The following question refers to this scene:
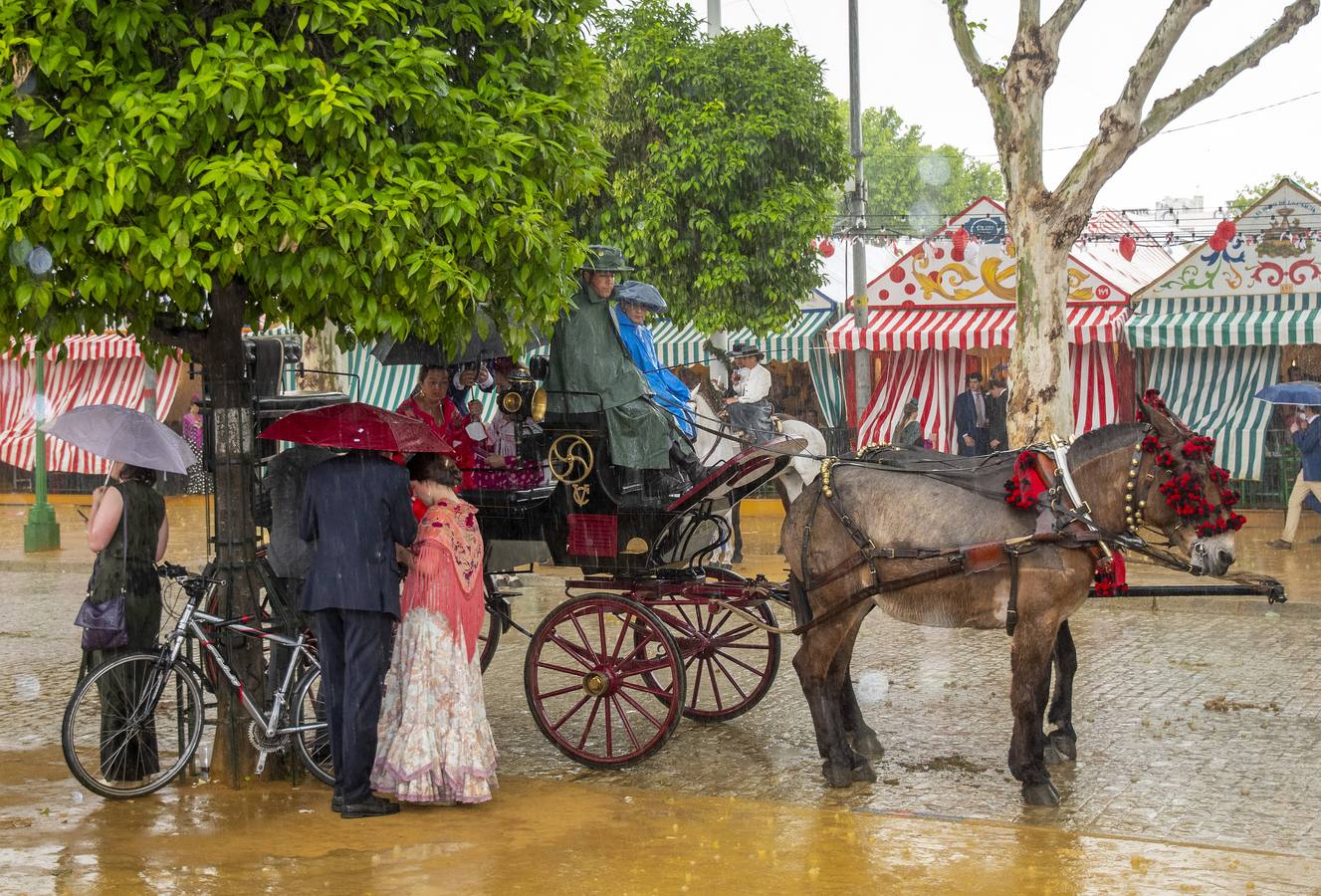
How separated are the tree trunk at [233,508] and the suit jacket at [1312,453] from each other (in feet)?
45.1

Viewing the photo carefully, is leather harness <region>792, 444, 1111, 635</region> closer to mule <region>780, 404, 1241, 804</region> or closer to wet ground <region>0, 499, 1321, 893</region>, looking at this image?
mule <region>780, 404, 1241, 804</region>

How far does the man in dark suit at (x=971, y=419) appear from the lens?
2066 cm

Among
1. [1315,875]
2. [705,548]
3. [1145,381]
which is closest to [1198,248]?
[1145,381]

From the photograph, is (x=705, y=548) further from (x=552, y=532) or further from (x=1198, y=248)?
(x=1198, y=248)

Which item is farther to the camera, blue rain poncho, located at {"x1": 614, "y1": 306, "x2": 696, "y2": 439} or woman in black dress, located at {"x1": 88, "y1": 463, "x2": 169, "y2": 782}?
blue rain poncho, located at {"x1": 614, "y1": 306, "x2": 696, "y2": 439}

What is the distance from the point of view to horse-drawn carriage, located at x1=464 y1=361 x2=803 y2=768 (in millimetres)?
7836

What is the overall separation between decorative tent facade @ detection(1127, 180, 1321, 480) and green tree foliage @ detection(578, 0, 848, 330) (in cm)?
556

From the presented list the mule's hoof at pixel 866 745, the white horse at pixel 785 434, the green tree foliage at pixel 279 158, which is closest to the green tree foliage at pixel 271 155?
the green tree foliage at pixel 279 158

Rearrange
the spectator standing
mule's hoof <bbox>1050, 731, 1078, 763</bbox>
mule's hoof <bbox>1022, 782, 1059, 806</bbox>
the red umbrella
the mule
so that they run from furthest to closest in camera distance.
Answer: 1. the spectator standing
2. mule's hoof <bbox>1050, 731, 1078, 763</bbox>
3. the mule
4. mule's hoof <bbox>1022, 782, 1059, 806</bbox>
5. the red umbrella

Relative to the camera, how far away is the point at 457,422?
897 centimetres

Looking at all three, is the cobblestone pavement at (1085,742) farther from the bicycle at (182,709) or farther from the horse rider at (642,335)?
the horse rider at (642,335)

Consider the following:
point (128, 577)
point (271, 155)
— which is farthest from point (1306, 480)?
point (271, 155)

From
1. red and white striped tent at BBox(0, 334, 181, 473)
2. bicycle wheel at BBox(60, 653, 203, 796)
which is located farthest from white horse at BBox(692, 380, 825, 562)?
red and white striped tent at BBox(0, 334, 181, 473)

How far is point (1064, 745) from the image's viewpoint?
7.76 m
